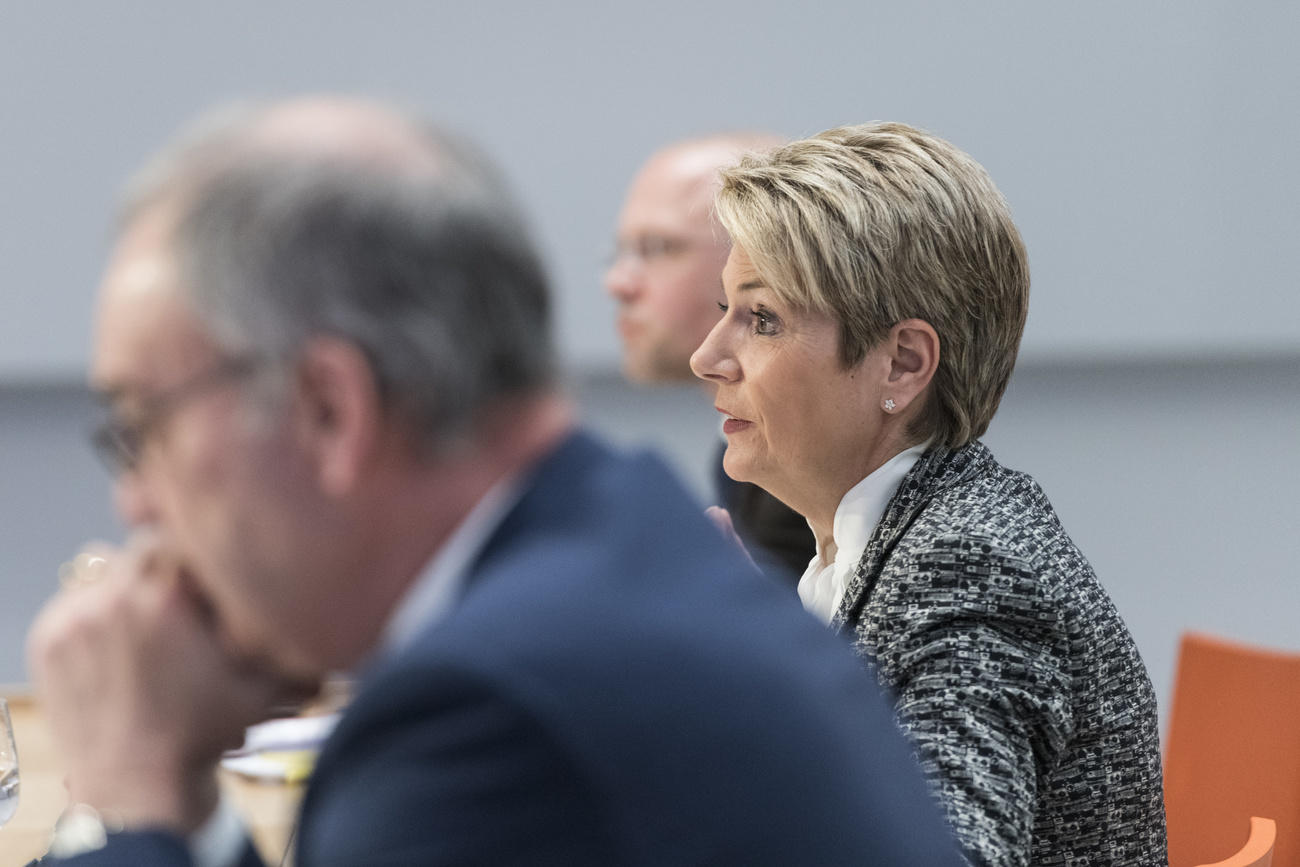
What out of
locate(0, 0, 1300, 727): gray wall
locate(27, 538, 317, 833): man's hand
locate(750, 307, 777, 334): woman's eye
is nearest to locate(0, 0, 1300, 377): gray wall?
locate(0, 0, 1300, 727): gray wall

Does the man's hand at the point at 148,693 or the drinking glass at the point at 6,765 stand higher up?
the man's hand at the point at 148,693

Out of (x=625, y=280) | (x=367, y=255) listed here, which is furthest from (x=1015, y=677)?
(x=625, y=280)

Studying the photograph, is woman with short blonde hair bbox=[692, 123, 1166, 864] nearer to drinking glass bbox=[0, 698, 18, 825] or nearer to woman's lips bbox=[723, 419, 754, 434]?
woman's lips bbox=[723, 419, 754, 434]

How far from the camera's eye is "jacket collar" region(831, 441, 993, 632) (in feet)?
5.21

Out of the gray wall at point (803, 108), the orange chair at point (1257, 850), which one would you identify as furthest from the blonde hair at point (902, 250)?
the gray wall at point (803, 108)

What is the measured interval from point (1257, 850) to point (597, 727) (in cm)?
118

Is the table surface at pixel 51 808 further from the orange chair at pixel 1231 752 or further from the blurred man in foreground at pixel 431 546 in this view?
the orange chair at pixel 1231 752

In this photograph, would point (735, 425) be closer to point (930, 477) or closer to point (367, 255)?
point (930, 477)

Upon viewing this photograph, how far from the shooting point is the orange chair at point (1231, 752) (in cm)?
205

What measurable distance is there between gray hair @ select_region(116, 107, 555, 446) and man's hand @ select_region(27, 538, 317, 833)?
8.5 inches

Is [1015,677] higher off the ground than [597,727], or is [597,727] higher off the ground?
[597,727]

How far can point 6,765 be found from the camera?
5.03ft

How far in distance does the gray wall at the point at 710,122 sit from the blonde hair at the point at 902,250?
5.48 ft

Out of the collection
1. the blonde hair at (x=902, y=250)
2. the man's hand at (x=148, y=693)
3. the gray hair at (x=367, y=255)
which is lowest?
the man's hand at (x=148, y=693)
